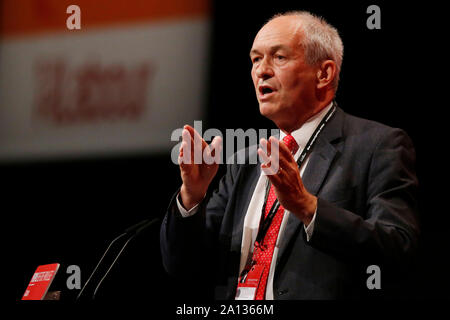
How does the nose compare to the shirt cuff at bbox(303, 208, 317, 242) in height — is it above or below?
above

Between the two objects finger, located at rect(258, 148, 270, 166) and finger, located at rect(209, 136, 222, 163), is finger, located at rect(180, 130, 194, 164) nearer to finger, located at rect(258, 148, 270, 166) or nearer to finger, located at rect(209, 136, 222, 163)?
finger, located at rect(209, 136, 222, 163)

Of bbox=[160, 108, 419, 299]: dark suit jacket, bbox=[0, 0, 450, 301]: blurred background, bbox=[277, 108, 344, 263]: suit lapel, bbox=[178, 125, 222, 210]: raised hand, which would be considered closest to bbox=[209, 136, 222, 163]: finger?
bbox=[178, 125, 222, 210]: raised hand

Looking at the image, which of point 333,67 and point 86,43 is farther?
point 86,43

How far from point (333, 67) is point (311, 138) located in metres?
0.34

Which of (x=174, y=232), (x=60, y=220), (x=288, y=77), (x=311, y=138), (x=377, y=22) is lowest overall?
(x=60, y=220)

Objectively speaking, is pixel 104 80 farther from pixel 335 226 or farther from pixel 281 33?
pixel 335 226

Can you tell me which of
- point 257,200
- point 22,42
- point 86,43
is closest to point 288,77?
point 257,200

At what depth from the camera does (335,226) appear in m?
1.86

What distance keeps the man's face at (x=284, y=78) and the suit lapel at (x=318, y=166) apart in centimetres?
15

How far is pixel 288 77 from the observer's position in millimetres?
2320

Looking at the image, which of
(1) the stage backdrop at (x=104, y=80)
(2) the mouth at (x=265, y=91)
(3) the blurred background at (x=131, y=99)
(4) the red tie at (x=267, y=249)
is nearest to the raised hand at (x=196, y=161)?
(4) the red tie at (x=267, y=249)

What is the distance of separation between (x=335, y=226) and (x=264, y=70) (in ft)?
2.52

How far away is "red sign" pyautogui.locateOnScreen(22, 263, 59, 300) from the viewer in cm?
192
